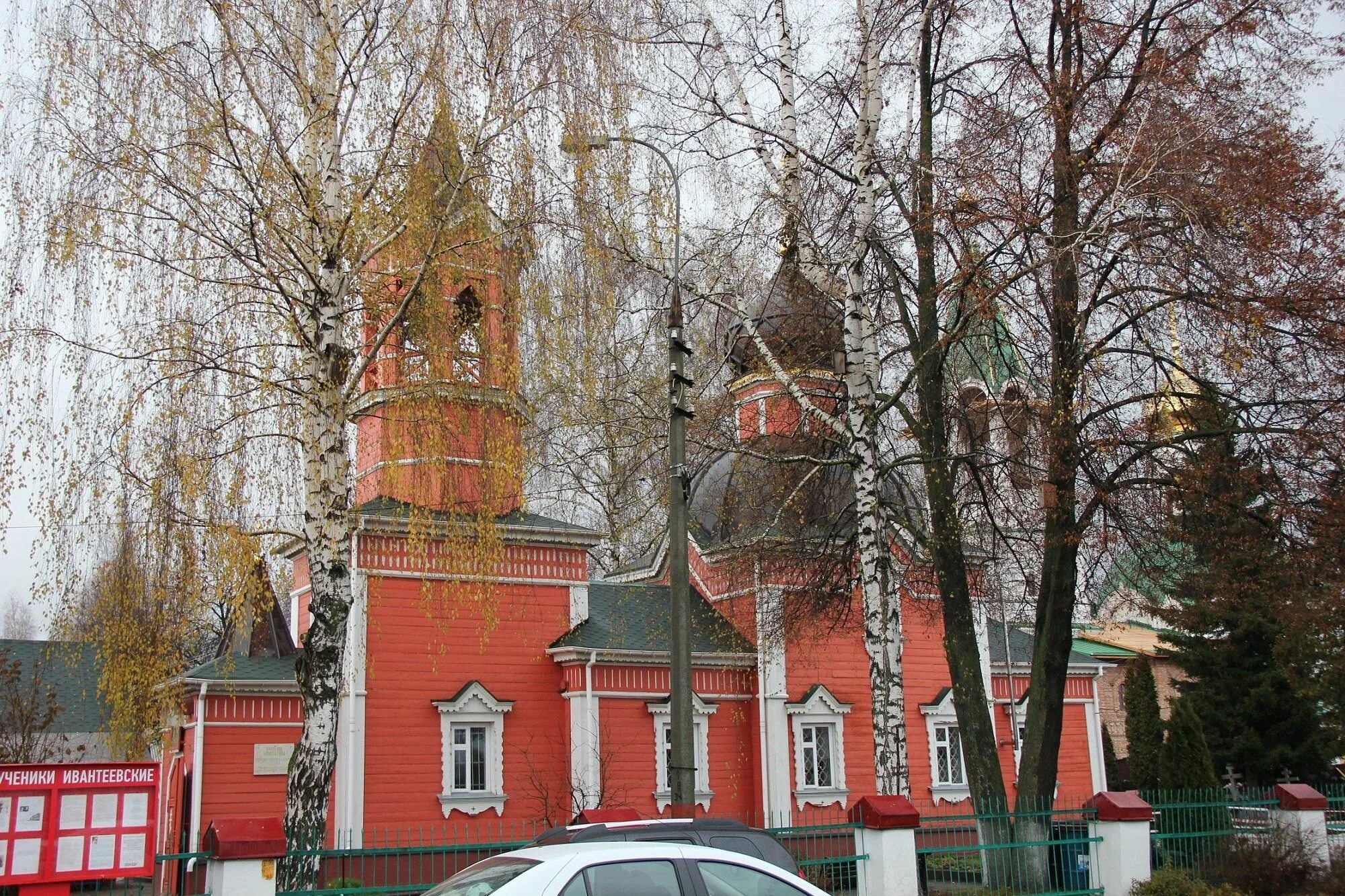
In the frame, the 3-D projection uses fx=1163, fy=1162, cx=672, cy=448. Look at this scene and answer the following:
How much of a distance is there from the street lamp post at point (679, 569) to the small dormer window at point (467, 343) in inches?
87.7

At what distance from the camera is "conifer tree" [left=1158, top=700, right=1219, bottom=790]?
29422mm

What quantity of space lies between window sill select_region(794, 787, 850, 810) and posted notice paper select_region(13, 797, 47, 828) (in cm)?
1738

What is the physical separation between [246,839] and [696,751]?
16.2 m

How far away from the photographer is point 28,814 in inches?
361

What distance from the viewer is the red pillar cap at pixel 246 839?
9.22 meters

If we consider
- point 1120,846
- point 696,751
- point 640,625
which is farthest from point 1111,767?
point 1120,846

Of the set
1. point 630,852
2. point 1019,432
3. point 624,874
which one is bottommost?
point 624,874

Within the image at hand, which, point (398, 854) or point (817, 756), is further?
point (817, 756)

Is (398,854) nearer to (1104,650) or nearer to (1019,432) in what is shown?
(1019,432)

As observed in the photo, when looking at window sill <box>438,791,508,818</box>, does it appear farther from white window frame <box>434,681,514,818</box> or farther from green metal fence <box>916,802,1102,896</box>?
green metal fence <box>916,802,1102,896</box>

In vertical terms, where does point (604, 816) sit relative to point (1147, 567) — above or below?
below

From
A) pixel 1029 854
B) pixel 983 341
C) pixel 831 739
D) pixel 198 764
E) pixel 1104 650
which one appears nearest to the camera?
pixel 1029 854

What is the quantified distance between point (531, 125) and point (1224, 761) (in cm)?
2629

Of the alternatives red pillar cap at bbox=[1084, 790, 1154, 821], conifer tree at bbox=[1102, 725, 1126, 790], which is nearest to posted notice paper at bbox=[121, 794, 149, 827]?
red pillar cap at bbox=[1084, 790, 1154, 821]
